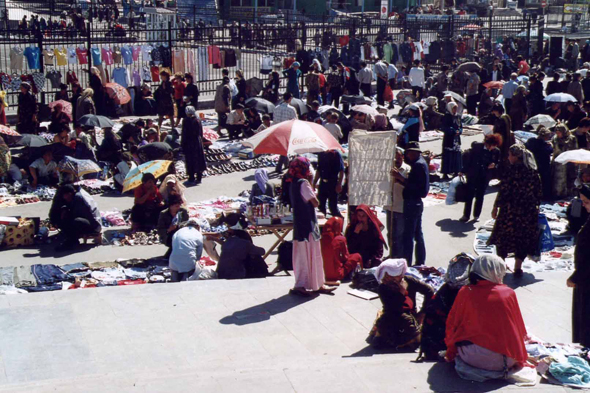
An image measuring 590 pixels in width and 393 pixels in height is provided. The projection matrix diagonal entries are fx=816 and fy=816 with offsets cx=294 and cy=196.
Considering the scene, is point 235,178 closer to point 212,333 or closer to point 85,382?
point 212,333

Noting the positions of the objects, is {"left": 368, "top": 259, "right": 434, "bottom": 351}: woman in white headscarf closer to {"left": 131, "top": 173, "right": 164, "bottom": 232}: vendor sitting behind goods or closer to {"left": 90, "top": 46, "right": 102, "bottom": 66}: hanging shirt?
{"left": 131, "top": 173, "right": 164, "bottom": 232}: vendor sitting behind goods

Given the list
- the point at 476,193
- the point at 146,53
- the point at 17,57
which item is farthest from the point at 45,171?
the point at 146,53

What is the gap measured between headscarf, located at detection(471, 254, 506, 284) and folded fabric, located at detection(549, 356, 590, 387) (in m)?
0.91

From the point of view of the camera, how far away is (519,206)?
9.91 m

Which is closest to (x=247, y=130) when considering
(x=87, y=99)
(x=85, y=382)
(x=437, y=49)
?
(x=87, y=99)

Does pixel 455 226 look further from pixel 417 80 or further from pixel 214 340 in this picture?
pixel 417 80

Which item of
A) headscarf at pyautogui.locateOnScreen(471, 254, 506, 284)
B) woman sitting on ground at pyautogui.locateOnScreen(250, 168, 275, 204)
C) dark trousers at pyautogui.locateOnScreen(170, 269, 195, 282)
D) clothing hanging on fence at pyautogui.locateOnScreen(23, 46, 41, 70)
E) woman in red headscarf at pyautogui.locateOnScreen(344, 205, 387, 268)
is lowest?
dark trousers at pyautogui.locateOnScreen(170, 269, 195, 282)

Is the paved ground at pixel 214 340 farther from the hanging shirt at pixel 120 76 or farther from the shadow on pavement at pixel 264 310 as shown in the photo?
the hanging shirt at pixel 120 76

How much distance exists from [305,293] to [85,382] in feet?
11.0

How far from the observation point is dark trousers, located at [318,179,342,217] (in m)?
12.7

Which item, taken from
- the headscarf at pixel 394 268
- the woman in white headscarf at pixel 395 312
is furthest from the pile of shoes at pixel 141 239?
the headscarf at pixel 394 268

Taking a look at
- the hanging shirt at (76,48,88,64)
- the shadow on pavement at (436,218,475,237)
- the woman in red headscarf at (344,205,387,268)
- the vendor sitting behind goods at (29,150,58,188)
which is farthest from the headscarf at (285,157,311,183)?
the hanging shirt at (76,48,88,64)

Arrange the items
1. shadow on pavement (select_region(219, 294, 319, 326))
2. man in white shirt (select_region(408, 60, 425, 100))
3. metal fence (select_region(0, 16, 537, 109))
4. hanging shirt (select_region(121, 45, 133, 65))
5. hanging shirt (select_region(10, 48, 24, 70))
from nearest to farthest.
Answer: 1. shadow on pavement (select_region(219, 294, 319, 326))
2. hanging shirt (select_region(10, 48, 24, 70))
3. metal fence (select_region(0, 16, 537, 109))
4. hanging shirt (select_region(121, 45, 133, 65))
5. man in white shirt (select_region(408, 60, 425, 100))

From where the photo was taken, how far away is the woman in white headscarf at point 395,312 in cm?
738
